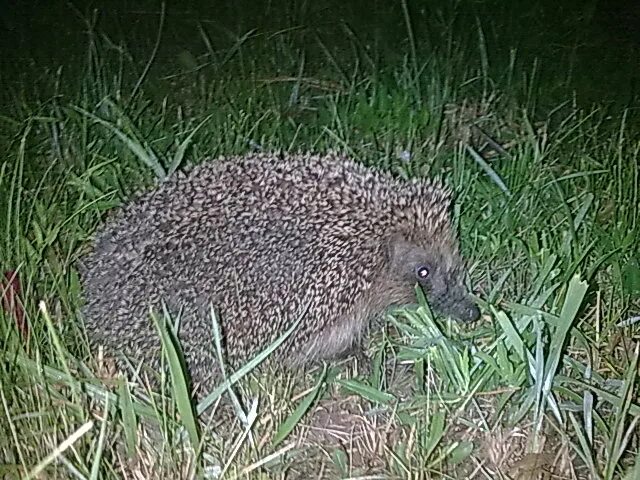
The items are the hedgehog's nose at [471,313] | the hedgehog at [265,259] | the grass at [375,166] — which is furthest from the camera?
the hedgehog's nose at [471,313]

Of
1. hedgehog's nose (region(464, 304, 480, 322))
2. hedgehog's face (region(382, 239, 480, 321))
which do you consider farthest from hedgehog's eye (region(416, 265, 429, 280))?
hedgehog's nose (region(464, 304, 480, 322))

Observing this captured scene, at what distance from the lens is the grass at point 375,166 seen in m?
1.85

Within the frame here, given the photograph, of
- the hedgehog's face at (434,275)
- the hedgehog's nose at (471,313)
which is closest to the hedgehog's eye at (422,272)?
the hedgehog's face at (434,275)

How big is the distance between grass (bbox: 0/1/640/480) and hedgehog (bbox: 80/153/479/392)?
0.32ft

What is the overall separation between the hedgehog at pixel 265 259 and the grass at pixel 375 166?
0.10m

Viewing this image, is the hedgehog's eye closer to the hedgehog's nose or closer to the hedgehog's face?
the hedgehog's face

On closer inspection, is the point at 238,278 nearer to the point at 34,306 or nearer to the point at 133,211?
the point at 133,211

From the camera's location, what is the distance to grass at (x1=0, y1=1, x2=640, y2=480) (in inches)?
73.0

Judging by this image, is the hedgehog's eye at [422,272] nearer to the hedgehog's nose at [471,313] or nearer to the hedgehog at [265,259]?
the hedgehog at [265,259]

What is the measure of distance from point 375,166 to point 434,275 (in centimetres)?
71

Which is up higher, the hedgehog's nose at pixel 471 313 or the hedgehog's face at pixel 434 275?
the hedgehog's face at pixel 434 275

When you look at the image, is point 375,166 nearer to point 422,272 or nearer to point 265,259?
point 422,272

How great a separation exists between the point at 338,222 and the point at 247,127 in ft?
4.03

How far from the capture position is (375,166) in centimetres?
298
